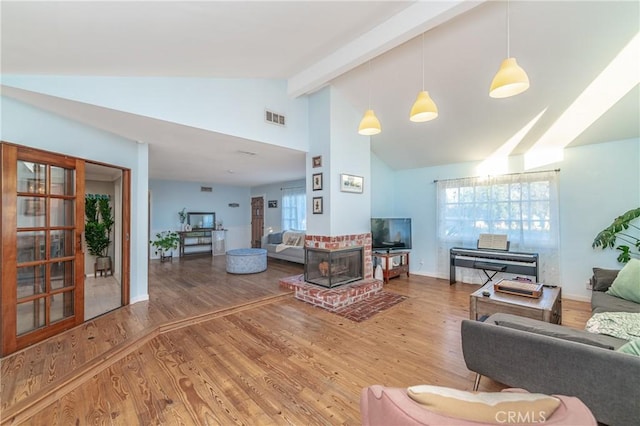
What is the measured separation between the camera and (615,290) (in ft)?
9.29

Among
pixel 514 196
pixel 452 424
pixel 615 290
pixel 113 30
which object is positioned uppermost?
pixel 113 30

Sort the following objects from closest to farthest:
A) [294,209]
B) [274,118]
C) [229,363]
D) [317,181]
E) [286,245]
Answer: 1. [229,363]
2. [274,118]
3. [317,181]
4. [286,245]
5. [294,209]

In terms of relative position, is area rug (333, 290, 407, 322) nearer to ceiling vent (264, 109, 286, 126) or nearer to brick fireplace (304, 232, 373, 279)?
brick fireplace (304, 232, 373, 279)

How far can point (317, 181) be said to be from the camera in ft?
13.6

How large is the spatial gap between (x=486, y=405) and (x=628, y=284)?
3.35m

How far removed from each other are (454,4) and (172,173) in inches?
254

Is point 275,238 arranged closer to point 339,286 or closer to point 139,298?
point 339,286

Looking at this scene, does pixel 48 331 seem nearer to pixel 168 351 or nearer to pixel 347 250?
pixel 168 351

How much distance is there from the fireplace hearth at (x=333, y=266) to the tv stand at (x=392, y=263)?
82 centimetres

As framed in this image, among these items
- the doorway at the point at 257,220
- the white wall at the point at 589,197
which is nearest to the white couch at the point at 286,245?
the doorway at the point at 257,220

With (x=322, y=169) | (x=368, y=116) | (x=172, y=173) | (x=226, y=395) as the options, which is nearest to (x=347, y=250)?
(x=322, y=169)

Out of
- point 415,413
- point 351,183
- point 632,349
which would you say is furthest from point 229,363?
point 351,183

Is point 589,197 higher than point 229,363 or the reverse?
higher

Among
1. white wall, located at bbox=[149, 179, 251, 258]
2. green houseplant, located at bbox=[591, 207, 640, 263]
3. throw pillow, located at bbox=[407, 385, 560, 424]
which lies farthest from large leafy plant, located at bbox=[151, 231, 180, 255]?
green houseplant, located at bbox=[591, 207, 640, 263]
